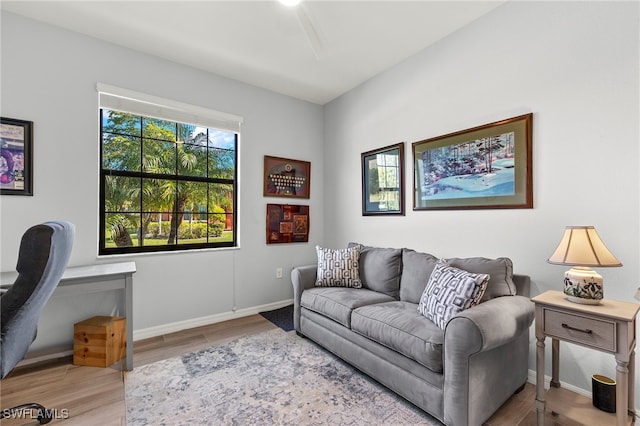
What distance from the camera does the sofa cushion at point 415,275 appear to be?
7.47 feet

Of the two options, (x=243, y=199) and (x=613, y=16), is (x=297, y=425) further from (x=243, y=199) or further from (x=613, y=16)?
(x=613, y=16)

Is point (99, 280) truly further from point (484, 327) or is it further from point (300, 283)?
point (484, 327)

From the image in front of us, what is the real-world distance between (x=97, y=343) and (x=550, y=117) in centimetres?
366

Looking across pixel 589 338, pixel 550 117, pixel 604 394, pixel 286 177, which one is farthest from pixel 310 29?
pixel 604 394

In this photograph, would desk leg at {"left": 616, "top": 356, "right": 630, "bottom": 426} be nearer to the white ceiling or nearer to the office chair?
the white ceiling

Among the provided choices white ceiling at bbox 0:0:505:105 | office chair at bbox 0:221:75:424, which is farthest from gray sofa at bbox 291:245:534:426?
white ceiling at bbox 0:0:505:105

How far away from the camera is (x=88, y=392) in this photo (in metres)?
1.91

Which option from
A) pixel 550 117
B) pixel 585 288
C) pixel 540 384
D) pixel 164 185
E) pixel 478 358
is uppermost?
pixel 550 117

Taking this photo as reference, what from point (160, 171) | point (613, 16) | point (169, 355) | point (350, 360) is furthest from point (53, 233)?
point (613, 16)

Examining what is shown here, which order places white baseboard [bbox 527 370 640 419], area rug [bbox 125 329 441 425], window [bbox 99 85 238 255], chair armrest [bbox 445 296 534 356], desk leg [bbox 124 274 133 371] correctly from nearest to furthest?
chair armrest [bbox 445 296 534 356]
area rug [bbox 125 329 441 425]
white baseboard [bbox 527 370 640 419]
desk leg [bbox 124 274 133 371]
window [bbox 99 85 238 255]

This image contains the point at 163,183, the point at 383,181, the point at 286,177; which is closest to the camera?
the point at 163,183

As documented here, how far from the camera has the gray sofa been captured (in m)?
1.48

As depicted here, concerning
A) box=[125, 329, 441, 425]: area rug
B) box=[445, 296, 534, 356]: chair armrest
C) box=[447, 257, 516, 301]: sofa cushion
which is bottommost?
box=[125, 329, 441, 425]: area rug

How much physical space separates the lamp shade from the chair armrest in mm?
371
